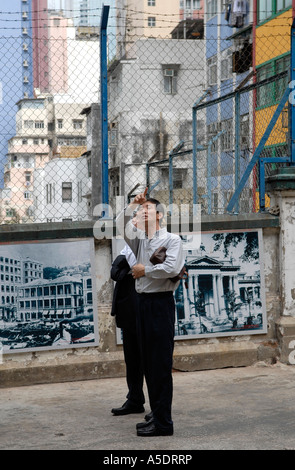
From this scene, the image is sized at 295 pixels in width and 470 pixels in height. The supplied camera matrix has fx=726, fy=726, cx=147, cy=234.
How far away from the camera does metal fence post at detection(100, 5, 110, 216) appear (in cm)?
734

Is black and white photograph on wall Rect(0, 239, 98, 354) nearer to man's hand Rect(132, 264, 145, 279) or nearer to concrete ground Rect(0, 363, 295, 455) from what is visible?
concrete ground Rect(0, 363, 295, 455)

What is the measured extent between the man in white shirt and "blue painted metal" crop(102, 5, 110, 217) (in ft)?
6.38

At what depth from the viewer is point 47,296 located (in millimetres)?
7137

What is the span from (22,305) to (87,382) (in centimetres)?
99

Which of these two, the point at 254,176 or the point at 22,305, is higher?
the point at 254,176

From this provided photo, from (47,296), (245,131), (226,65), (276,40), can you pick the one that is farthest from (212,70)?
(47,296)

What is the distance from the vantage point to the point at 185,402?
6.34m

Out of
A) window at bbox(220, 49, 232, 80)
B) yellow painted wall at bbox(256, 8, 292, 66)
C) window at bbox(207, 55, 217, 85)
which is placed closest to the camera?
yellow painted wall at bbox(256, 8, 292, 66)

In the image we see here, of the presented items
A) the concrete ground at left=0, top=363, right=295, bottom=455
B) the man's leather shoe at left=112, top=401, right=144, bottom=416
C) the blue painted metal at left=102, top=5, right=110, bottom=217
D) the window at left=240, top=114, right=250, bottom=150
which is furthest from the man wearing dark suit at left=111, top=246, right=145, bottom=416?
the window at left=240, top=114, right=250, bottom=150

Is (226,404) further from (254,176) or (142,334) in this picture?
(254,176)

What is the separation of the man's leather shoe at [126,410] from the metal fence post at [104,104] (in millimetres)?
2160

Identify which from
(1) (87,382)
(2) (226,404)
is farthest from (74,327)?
(2) (226,404)

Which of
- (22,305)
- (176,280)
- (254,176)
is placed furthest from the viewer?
(254,176)

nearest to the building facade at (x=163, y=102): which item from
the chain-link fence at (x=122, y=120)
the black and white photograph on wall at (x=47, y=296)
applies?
the chain-link fence at (x=122, y=120)
